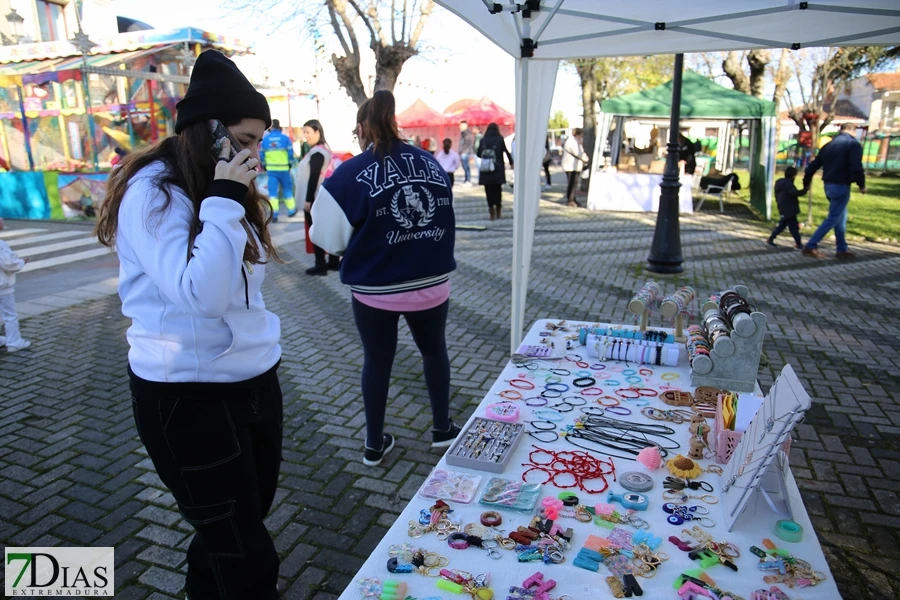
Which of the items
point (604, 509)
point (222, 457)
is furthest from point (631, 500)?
point (222, 457)

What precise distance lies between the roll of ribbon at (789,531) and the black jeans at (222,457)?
143 cm

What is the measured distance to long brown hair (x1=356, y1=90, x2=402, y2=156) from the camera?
2682 millimetres

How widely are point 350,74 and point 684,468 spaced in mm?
11582

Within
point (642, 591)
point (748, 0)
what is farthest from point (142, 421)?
point (748, 0)

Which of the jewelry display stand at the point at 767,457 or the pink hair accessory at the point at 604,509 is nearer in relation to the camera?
the jewelry display stand at the point at 767,457

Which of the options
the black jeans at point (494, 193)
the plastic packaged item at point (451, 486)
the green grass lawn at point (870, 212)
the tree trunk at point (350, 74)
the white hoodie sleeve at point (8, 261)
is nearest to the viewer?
the plastic packaged item at point (451, 486)

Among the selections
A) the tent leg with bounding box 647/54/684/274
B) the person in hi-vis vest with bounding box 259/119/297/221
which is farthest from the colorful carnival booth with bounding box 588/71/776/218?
the person in hi-vis vest with bounding box 259/119/297/221

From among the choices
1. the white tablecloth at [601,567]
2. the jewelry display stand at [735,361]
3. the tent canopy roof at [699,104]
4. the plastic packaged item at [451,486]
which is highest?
the tent canopy roof at [699,104]

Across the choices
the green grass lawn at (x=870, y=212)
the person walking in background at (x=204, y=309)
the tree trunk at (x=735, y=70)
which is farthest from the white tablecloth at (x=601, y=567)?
the tree trunk at (x=735, y=70)

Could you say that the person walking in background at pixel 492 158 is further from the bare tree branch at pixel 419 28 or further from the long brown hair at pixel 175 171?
the long brown hair at pixel 175 171

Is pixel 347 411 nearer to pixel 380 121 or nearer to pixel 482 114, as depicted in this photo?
pixel 380 121

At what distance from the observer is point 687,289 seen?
3.08 m

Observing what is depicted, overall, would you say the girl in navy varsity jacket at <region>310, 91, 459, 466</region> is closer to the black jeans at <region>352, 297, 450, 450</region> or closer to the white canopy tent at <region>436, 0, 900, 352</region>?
the black jeans at <region>352, 297, 450, 450</region>

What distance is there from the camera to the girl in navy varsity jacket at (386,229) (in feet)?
8.62
